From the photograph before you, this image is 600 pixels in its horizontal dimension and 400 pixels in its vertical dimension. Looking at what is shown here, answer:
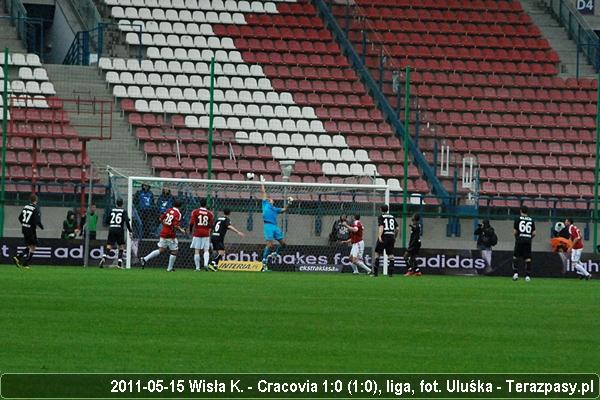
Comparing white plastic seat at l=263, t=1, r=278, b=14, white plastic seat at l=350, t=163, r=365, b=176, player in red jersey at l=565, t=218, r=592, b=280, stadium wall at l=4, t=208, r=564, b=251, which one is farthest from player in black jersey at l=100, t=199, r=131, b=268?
white plastic seat at l=263, t=1, r=278, b=14

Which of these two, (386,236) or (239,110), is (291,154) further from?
(386,236)

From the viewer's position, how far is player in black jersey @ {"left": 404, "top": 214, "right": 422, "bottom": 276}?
129 ft

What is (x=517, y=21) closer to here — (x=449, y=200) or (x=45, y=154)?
(x=449, y=200)

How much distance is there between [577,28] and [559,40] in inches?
36.1

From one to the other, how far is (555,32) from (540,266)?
610 inches

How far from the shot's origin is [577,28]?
53062 mm

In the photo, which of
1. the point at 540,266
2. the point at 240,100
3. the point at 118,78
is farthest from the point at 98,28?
the point at 540,266

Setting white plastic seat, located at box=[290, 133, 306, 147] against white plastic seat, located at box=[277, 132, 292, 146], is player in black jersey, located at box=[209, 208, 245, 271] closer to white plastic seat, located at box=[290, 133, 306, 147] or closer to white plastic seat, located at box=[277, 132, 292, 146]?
white plastic seat, located at box=[277, 132, 292, 146]

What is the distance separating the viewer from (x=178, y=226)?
3791cm

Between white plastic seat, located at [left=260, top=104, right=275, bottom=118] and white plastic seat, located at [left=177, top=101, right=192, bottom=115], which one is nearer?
white plastic seat, located at [left=177, top=101, right=192, bottom=115]

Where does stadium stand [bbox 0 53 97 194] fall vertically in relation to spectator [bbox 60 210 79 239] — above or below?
above

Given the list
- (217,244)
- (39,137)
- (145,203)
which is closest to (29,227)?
(217,244)

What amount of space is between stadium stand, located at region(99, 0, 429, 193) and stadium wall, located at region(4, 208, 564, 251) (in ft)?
7.25

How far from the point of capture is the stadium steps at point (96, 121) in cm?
4356
